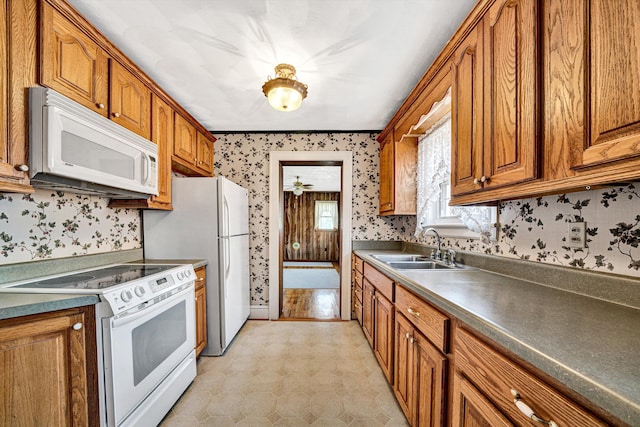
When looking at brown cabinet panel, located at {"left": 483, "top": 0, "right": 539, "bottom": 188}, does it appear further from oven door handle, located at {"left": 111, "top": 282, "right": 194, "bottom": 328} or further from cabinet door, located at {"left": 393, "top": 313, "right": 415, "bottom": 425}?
oven door handle, located at {"left": 111, "top": 282, "right": 194, "bottom": 328}

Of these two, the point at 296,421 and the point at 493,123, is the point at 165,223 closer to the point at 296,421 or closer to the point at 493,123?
the point at 296,421

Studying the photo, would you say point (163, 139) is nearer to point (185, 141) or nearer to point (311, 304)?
point (185, 141)

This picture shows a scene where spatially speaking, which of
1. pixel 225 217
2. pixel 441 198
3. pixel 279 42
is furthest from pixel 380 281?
pixel 279 42

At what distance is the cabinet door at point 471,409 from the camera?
A: 0.76m

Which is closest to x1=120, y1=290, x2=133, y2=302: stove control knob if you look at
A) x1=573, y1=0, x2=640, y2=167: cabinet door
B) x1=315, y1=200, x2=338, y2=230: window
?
x1=573, y1=0, x2=640, y2=167: cabinet door

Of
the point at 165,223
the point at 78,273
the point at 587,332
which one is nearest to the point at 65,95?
the point at 78,273

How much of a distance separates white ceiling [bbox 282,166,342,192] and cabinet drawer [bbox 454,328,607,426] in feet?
13.4

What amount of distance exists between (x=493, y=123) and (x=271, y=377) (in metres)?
2.19

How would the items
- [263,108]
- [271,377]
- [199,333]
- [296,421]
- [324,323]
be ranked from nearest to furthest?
[296,421]
[271,377]
[199,333]
[263,108]
[324,323]

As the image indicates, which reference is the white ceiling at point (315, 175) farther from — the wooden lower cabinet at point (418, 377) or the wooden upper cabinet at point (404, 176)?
the wooden lower cabinet at point (418, 377)

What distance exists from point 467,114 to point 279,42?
46.8 inches

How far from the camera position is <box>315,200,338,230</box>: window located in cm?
822

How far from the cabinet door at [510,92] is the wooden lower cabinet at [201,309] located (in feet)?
7.08

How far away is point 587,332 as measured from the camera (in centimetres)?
71
